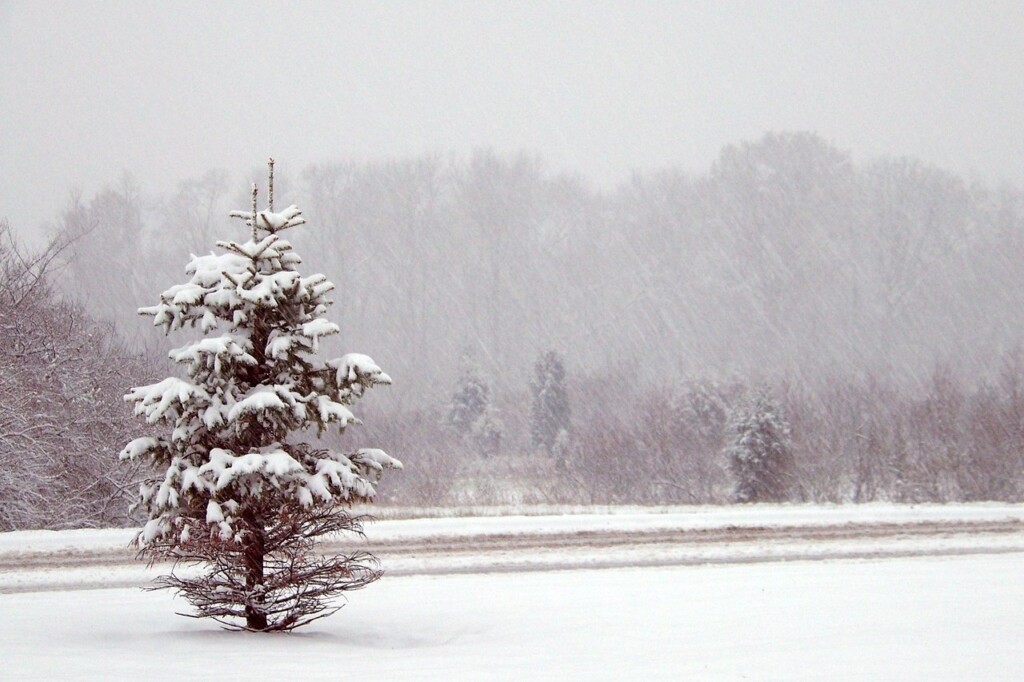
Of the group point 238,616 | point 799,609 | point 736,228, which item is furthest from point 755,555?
point 736,228

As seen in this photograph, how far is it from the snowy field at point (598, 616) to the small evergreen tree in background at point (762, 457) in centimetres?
678

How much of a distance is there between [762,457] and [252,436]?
683 inches

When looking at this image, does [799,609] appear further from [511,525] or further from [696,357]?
[696,357]

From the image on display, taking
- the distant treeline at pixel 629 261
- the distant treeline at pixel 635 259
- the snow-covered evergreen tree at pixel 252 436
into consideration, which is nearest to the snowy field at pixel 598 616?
the snow-covered evergreen tree at pixel 252 436

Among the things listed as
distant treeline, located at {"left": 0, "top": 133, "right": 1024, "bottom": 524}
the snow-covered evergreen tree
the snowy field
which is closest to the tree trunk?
the snow-covered evergreen tree

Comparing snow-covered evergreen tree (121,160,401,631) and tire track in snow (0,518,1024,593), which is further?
tire track in snow (0,518,1024,593)

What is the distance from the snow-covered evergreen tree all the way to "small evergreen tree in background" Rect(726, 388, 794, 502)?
1631 cm

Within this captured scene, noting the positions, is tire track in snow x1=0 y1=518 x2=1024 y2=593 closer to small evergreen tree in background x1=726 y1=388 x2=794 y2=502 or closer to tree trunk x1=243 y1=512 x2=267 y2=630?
tree trunk x1=243 y1=512 x2=267 y2=630

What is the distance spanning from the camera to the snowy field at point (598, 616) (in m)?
7.71

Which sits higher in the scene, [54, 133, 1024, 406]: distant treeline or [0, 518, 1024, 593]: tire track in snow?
[54, 133, 1024, 406]: distant treeline

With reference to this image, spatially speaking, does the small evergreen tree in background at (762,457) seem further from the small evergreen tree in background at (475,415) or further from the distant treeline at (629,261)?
the distant treeline at (629,261)

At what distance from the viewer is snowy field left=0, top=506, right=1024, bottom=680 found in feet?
25.3

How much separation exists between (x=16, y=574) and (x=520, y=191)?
55687 millimetres

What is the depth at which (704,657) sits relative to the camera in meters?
8.28
